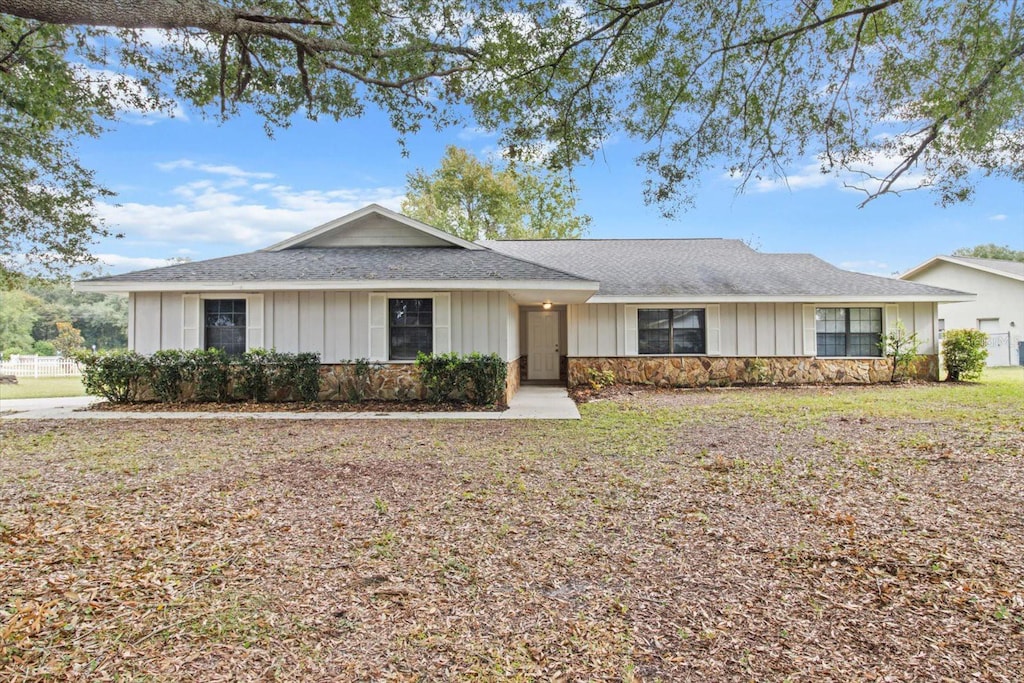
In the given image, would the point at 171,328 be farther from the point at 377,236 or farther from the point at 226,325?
the point at 377,236

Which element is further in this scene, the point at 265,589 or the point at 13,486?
the point at 13,486

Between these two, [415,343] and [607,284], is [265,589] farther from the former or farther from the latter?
[607,284]

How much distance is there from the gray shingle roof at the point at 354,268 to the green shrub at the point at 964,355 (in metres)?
11.8

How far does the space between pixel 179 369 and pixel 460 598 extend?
9791mm

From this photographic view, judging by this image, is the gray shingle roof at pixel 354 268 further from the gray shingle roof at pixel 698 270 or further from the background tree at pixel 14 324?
the background tree at pixel 14 324

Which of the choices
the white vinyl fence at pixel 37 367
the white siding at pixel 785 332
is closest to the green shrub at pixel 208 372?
the white siding at pixel 785 332

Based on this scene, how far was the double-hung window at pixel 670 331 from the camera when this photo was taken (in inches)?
545

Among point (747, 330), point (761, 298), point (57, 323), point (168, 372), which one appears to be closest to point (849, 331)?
point (747, 330)

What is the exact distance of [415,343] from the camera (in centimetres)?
1070

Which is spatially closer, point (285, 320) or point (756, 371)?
→ point (285, 320)

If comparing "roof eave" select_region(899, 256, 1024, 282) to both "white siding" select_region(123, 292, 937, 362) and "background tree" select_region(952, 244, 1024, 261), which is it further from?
"white siding" select_region(123, 292, 937, 362)

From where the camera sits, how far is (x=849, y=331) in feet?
46.3

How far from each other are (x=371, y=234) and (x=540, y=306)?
5.45 meters

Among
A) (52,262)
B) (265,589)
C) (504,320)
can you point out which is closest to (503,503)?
(265,589)
